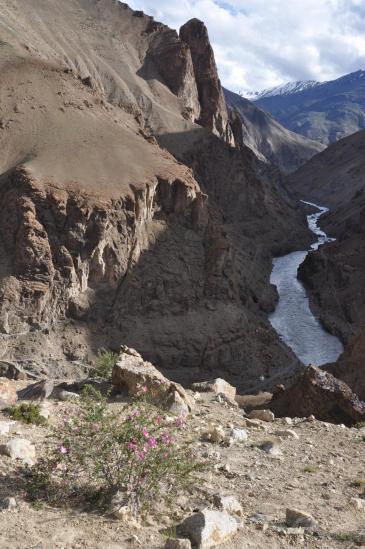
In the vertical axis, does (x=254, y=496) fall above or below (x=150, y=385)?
below

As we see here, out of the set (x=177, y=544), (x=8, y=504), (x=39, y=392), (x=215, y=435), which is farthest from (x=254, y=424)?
(x=8, y=504)

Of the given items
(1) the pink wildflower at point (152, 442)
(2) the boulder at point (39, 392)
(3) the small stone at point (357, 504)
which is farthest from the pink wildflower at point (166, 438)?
(2) the boulder at point (39, 392)

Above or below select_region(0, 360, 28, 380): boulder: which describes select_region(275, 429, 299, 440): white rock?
above

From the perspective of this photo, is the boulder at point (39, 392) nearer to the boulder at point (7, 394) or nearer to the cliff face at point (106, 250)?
the boulder at point (7, 394)

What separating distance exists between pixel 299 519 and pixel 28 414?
5.73m

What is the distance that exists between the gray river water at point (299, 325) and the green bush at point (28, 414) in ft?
132

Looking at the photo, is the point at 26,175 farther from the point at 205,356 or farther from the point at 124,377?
the point at 124,377

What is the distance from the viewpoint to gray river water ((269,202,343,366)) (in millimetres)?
51469

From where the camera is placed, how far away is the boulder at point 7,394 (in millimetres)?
12581

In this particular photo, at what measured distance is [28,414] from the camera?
11.1 m

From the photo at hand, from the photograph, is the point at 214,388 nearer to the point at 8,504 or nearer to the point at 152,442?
the point at 152,442

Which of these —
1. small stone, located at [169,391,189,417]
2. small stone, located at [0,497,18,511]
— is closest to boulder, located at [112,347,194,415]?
small stone, located at [169,391,189,417]

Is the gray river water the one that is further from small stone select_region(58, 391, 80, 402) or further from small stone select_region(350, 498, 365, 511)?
small stone select_region(350, 498, 365, 511)

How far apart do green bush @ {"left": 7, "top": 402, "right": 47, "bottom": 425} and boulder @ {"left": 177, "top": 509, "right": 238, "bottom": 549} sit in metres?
4.57
